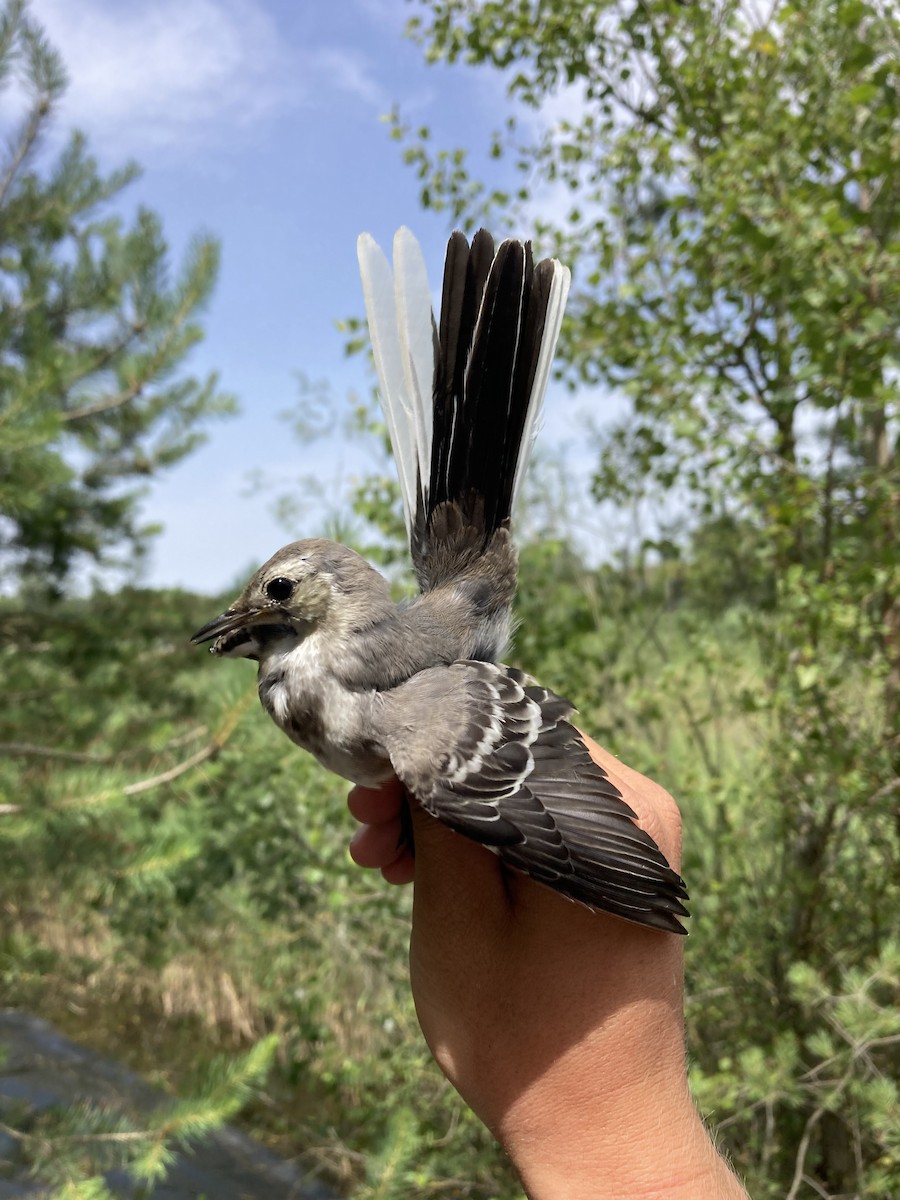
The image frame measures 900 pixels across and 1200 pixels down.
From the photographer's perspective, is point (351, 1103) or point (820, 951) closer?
point (820, 951)

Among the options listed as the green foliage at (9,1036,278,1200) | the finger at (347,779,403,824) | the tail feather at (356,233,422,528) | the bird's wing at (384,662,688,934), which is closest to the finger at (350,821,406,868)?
the finger at (347,779,403,824)

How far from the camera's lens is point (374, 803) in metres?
1.85

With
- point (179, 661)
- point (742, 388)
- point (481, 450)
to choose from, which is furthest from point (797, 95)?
point (179, 661)

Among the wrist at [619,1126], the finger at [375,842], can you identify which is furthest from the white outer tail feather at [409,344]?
the wrist at [619,1126]

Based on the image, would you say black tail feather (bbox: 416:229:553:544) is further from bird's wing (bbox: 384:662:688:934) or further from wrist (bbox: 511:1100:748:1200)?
wrist (bbox: 511:1100:748:1200)

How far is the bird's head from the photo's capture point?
5.66ft

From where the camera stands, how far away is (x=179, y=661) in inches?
210

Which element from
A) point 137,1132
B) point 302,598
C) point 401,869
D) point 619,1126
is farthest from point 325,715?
point 137,1132

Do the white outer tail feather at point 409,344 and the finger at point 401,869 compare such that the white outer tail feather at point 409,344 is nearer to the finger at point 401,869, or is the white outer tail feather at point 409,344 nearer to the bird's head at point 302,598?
the bird's head at point 302,598

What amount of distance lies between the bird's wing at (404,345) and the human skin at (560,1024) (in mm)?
964

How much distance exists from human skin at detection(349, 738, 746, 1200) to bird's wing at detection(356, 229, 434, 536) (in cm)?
96

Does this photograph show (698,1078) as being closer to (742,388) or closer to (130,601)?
(742,388)

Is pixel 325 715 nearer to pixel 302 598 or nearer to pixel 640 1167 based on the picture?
pixel 302 598

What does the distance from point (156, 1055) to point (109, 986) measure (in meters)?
0.73
